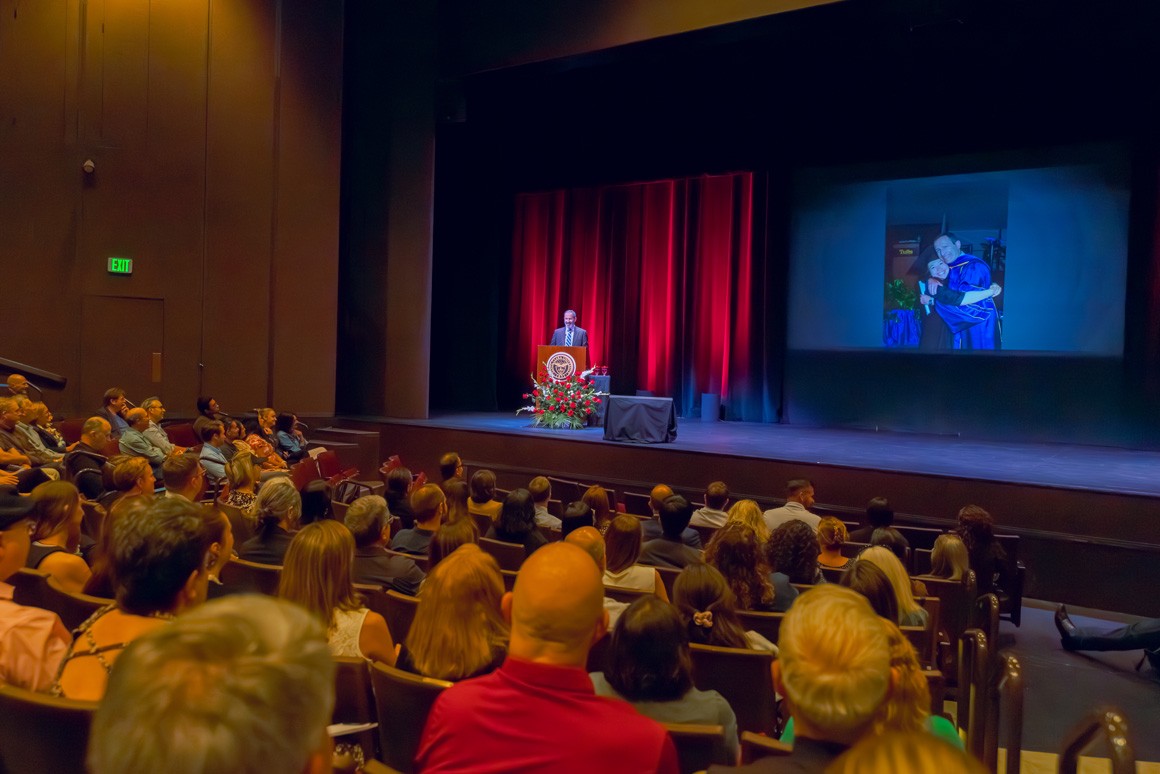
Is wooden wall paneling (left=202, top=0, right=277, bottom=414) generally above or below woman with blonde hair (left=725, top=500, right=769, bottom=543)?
above

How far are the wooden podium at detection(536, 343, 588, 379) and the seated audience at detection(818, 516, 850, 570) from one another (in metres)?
6.51

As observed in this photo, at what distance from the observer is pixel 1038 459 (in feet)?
28.9

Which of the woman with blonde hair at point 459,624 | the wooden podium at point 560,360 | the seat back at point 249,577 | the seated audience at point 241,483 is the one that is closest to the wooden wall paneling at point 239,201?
the wooden podium at point 560,360

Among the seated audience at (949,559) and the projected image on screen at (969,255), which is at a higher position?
the projected image on screen at (969,255)

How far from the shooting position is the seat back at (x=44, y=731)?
162 centimetres

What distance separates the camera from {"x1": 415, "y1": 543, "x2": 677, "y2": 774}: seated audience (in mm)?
1499

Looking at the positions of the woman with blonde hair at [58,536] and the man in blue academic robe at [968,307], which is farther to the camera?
the man in blue academic robe at [968,307]

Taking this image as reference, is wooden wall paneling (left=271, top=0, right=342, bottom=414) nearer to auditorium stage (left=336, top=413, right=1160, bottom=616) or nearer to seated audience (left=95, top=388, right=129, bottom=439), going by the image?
auditorium stage (left=336, top=413, right=1160, bottom=616)

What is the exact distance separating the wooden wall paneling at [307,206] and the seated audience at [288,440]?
2.16 m

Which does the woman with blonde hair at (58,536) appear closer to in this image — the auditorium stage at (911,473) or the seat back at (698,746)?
the seat back at (698,746)

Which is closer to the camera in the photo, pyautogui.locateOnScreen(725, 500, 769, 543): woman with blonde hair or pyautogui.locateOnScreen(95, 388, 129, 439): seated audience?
pyautogui.locateOnScreen(725, 500, 769, 543): woman with blonde hair

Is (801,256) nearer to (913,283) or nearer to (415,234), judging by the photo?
(913,283)

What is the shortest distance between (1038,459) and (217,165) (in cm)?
975

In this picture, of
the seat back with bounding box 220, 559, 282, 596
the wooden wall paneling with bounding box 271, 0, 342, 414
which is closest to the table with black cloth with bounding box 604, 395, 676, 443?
the wooden wall paneling with bounding box 271, 0, 342, 414
